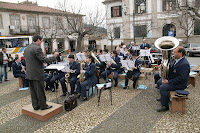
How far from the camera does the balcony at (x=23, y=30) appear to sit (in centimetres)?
2514

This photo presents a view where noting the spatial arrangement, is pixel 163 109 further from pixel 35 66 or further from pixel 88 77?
pixel 35 66

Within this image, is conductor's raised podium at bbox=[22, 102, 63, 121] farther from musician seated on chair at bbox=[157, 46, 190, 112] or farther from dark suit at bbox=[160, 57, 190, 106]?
dark suit at bbox=[160, 57, 190, 106]

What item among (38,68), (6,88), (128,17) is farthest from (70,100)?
(128,17)

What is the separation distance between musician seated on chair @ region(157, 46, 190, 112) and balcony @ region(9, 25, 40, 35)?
25.8m

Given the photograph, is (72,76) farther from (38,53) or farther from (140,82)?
(140,82)

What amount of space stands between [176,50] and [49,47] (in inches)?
1078

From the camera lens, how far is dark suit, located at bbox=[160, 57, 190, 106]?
451cm

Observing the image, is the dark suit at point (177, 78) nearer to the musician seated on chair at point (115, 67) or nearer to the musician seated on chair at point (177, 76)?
the musician seated on chair at point (177, 76)

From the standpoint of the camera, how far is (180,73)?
453 centimetres

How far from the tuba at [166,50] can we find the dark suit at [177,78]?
0.23 meters

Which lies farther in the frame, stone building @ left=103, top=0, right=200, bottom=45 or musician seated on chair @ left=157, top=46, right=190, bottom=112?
stone building @ left=103, top=0, right=200, bottom=45

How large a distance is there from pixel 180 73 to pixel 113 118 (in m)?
2.16

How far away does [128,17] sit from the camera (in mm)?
28344

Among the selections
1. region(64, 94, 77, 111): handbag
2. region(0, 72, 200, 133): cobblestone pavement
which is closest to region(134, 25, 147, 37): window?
region(0, 72, 200, 133): cobblestone pavement
